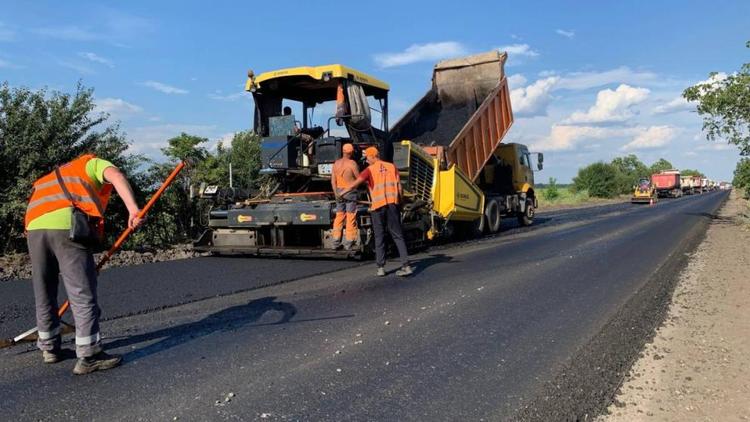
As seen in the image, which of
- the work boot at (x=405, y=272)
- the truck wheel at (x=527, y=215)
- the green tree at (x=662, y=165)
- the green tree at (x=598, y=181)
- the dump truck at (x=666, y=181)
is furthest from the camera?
the green tree at (x=662, y=165)

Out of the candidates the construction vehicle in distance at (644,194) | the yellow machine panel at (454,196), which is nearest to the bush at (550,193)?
the construction vehicle in distance at (644,194)

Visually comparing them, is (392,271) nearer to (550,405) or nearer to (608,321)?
(608,321)

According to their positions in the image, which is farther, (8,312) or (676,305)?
(676,305)

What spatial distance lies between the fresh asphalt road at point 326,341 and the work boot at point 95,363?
6 cm

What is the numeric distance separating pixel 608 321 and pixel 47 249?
422 cm

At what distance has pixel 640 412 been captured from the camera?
Result: 9.49ft

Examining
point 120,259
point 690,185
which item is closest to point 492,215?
point 120,259

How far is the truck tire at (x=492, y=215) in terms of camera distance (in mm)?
12445

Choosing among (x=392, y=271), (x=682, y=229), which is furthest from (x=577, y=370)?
(x=682, y=229)

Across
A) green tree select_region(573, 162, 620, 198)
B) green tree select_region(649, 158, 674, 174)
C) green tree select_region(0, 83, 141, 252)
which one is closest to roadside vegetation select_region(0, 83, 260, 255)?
green tree select_region(0, 83, 141, 252)

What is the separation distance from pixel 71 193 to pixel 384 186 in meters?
4.14

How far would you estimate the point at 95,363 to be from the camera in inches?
133

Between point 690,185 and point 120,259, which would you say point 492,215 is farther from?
point 690,185

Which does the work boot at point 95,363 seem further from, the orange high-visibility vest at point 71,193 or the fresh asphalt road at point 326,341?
the orange high-visibility vest at point 71,193
